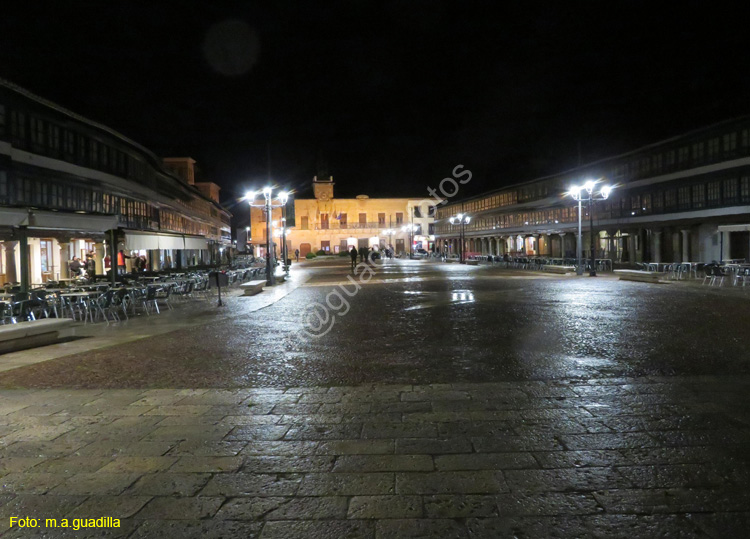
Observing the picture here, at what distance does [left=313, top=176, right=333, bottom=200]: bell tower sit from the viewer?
274ft

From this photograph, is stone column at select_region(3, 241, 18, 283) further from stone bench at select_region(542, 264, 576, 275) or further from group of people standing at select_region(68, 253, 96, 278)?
stone bench at select_region(542, 264, 576, 275)

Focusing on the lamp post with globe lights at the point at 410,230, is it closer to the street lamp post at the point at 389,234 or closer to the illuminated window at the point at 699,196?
the street lamp post at the point at 389,234

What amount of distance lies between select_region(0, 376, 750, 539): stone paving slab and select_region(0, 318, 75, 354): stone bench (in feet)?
10.8

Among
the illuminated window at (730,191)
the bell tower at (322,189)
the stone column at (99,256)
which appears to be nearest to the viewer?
the stone column at (99,256)

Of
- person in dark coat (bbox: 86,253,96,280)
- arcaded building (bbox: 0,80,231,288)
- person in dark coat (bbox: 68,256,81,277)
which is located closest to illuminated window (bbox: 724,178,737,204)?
arcaded building (bbox: 0,80,231,288)

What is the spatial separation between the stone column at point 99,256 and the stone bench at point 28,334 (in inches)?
628

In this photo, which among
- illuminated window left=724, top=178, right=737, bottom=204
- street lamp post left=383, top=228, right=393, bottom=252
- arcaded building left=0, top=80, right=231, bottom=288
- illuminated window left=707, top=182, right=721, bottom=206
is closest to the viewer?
arcaded building left=0, top=80, right=231, bottom=288

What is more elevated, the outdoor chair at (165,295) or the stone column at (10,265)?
the stone column at (10,265)

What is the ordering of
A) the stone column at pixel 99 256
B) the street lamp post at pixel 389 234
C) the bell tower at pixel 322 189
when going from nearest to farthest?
the stone column at pixel 99 256 → the bell tower at pixel 322 189 → the street lamp post at pixel 389 234

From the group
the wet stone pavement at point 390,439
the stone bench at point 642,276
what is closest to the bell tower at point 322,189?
the stone bench at point 642,276

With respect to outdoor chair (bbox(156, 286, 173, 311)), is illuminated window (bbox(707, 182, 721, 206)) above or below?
above

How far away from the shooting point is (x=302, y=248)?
83812 millimetres

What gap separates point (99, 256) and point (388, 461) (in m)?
25.2

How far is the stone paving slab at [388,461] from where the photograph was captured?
10.9ft
